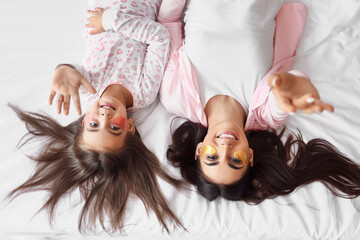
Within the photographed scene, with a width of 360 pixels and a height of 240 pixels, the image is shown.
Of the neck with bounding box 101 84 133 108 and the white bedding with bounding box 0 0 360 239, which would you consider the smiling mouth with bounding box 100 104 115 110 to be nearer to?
the neck with bounding box 101 84 133 108

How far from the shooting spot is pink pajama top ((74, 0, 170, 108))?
3.67 ft

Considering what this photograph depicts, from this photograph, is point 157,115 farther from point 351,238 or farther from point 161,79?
point 351,238

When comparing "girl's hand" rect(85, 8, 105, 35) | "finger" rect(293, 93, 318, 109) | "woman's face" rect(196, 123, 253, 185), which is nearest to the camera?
"finger" rect(293, 93, 318, 109)

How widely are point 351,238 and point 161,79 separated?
756 millimetres

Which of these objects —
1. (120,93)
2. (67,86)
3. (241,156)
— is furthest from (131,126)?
(241,156)

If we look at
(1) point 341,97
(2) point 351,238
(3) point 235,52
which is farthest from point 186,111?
(2) point 351,238

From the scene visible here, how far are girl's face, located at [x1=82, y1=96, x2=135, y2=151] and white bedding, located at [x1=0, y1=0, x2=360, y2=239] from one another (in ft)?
0.53

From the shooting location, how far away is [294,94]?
2.75ft

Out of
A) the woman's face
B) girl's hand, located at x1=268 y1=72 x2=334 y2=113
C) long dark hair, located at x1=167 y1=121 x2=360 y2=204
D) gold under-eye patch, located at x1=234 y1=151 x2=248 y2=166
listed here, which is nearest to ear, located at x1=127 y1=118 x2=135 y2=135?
long dark hair, located at x1=167 y1=121 x2=360 y2=204

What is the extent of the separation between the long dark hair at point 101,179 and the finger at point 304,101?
447 mm

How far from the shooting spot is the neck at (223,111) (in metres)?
1.05

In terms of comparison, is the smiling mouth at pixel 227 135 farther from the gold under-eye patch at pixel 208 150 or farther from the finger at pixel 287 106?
the finger at pixel 287 106

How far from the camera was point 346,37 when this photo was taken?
116 cm

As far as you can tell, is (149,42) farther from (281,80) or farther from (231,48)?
(281,80)
